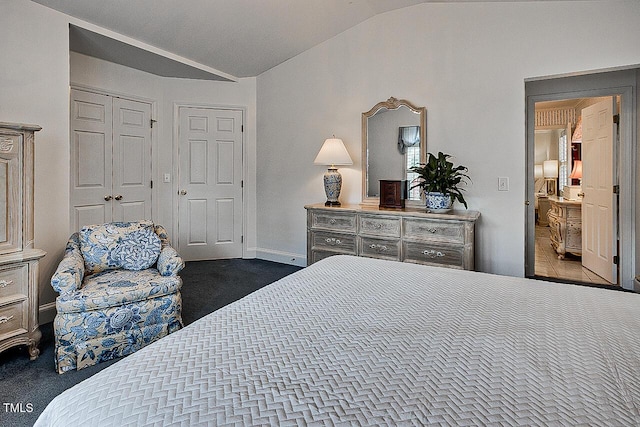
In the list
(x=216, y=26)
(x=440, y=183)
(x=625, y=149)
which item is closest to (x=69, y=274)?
(x=216, y=26)

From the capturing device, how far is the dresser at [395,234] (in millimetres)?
3248

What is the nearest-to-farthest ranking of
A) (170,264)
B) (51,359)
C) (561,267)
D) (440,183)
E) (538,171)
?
(51,359) → (170,264) → (440,183) → (561,267) → (538,171)

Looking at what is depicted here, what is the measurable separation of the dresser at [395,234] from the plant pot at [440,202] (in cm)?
9

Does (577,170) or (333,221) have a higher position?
(577,170)

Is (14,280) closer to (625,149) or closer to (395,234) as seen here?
(395,234)

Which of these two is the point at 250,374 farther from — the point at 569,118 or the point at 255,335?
the point at 569,118

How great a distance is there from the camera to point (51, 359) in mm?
2408

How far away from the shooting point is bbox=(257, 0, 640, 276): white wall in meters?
3.28

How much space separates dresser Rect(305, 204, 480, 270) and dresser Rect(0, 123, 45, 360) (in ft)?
7.88

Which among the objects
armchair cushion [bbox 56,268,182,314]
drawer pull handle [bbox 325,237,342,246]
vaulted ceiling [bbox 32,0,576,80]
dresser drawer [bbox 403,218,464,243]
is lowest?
armchair cushion [bbox 56,268,182,314]

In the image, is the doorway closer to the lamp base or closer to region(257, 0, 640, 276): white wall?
region(257, 0, 640, 276): white wall

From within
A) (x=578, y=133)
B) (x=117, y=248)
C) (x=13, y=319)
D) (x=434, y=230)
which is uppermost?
(x=578, y=133)

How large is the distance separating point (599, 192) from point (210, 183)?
475 cm

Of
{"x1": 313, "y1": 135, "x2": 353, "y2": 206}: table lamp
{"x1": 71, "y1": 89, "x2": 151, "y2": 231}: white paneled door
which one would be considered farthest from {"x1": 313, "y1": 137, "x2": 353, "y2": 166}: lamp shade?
{"x1": 71, "y1": 89, "x2": 151, "y2": 231}: white paneled door
